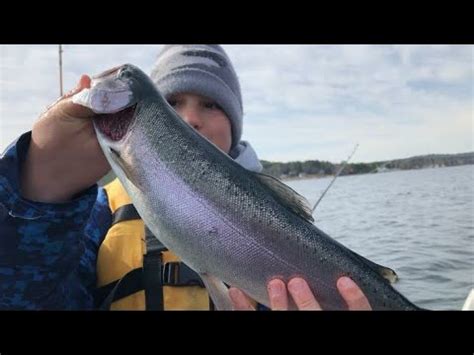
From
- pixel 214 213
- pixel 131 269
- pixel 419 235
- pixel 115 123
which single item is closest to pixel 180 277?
pixel 131 269

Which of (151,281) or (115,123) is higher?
(115,123)

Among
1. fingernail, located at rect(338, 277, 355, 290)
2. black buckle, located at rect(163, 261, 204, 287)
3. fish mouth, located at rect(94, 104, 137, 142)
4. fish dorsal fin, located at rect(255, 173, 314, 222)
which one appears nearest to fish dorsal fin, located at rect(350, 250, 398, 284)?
fingernail, located at rect(338, 277, 355, 290)

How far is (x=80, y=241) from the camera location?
249cm

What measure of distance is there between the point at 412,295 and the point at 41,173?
7433 mm

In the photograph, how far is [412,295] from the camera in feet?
26.7

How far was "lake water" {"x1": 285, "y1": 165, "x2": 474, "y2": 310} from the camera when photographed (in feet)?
28.1

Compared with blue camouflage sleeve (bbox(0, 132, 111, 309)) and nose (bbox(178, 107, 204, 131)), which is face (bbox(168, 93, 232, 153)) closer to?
nose (bbox(178, 107, 204, 131))

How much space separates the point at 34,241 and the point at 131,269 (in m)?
0.74

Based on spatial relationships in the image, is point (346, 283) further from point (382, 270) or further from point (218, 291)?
point (218, 291)

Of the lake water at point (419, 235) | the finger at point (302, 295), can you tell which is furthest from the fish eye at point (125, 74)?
the lake water at point (419, 235)

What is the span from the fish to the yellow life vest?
0.74 meters

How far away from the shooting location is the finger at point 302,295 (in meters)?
2.15
